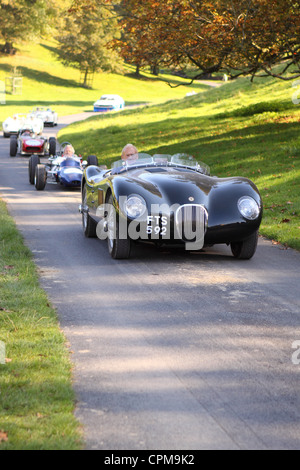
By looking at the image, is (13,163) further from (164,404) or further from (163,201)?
(164,404)

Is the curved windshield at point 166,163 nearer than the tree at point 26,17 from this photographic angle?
Yes

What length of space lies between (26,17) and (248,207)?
241 feet

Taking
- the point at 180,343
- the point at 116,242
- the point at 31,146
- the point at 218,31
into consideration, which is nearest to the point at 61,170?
the point at 218,31

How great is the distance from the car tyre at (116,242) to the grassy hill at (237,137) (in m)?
2.67

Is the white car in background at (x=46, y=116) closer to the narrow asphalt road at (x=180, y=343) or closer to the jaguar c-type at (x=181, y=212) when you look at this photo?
the narrow asphalt road at (x=180, y=343)

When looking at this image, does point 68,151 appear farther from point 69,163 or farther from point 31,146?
point 31,146

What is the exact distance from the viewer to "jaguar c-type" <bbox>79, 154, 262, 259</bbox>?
29.7 ft

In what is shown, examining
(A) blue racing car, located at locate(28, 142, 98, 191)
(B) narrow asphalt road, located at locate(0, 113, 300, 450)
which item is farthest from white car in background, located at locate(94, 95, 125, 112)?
(B) narrow asphalt road, located at locate(0, 113, 300, 450)

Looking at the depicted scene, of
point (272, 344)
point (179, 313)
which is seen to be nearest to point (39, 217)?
point (179, 313)

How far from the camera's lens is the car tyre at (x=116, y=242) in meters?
9.35

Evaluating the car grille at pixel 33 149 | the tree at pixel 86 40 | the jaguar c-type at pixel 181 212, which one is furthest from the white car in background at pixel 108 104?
the jaguar c-type at pixel 181 212

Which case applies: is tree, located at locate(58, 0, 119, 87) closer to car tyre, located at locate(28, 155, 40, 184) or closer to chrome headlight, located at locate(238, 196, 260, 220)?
car tyre, located at locate(28, 155, 40, 184)

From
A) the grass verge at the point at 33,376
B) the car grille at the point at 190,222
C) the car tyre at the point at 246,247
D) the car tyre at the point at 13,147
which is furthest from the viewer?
the car tyre at the point at 13,147

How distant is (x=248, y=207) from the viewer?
30.4 feet
